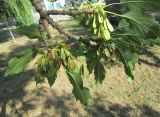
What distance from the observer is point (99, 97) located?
1017cm

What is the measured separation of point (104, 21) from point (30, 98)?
33.2ft

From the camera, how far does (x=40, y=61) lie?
151 centimetres

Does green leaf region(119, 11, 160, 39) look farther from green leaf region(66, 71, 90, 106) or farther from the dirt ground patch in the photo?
the dirt ground patch

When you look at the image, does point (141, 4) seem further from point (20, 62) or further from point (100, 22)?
point (20, 62)

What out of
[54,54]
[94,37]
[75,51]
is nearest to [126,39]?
[94,37]

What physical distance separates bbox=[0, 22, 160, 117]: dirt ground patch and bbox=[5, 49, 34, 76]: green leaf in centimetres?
763

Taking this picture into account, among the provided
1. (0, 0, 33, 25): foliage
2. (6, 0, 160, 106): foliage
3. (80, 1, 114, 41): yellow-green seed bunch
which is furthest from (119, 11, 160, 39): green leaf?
(0, 0, 33, 25): foliage

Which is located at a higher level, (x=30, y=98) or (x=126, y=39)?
(x=126, y=39)

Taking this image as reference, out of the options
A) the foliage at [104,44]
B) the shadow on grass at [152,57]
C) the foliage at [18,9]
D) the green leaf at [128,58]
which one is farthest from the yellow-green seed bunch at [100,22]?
the foliage at [18,9]

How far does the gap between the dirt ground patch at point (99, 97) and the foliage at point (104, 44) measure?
25.1 ft

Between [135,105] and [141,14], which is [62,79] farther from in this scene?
[141,14]

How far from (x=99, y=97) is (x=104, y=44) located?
8806 millimetres

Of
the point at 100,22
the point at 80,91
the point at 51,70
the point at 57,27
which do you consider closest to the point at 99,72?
the point at 80,91

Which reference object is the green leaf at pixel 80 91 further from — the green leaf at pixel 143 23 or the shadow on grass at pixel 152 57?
the shadow on grass at pixel 152 57
